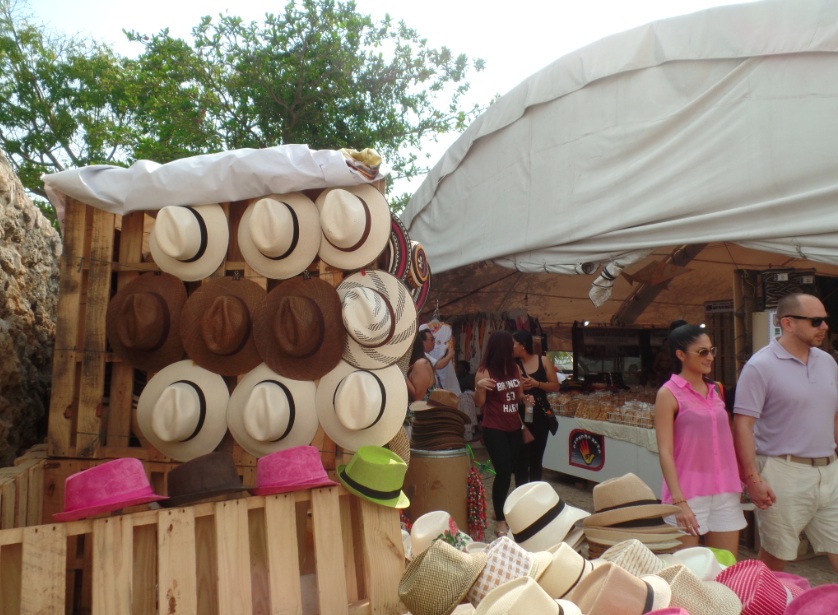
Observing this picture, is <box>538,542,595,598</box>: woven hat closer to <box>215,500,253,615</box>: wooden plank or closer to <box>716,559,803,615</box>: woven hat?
<box>716,559,803,615</box>: woven hat

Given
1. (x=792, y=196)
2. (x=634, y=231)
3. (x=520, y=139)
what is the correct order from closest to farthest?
(x=792, y=196), (x=634, y=231), (x=520, y=139)

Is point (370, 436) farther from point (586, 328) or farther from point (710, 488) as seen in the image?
point (586, 328)

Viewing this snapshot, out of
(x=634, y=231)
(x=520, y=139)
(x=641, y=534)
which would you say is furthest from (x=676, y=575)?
(x=520, y=139)

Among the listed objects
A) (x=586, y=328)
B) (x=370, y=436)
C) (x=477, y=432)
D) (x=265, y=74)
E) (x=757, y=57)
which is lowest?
(x=477, y=432)

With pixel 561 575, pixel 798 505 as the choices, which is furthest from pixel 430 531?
pixel 798 505

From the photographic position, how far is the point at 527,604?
1.80 m

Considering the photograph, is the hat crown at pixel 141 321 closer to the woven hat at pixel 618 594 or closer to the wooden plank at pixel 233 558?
the wooden plank at pixel 233 558

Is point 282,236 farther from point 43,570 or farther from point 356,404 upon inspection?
point 43,570

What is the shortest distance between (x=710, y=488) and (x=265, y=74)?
523 inches

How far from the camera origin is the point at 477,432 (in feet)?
→ 34.2

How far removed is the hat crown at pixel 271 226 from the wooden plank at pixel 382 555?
5.16ft

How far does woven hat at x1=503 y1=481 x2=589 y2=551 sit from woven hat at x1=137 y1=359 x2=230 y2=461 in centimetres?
173

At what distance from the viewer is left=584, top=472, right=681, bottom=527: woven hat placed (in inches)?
120

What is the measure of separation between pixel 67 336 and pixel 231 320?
1009mm
